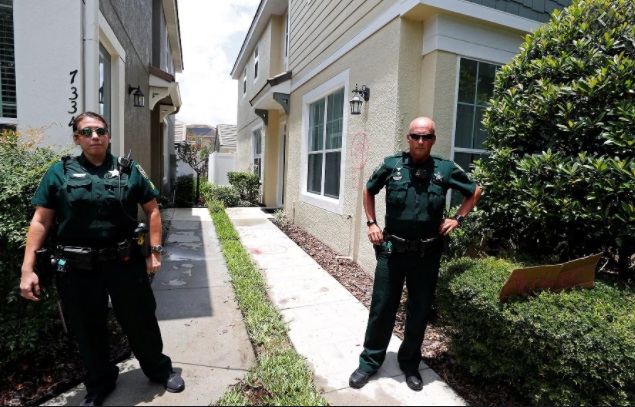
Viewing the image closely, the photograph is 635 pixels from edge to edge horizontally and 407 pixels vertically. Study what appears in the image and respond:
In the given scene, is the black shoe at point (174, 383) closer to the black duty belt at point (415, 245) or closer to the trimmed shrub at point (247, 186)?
the black duty belt at point (415, 245)

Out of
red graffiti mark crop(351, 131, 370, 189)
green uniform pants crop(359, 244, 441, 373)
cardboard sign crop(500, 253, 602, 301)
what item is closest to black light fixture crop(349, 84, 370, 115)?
red graffiti mark crop(351, 131, 370, 189)

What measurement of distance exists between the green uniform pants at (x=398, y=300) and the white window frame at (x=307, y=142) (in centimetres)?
333

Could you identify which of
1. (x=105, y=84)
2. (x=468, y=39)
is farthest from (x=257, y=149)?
(x=468, y=39)

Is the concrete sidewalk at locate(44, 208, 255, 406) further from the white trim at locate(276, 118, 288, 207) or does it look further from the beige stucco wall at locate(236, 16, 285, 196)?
the beige stucco wall at locate(236, 16, 285, 196)

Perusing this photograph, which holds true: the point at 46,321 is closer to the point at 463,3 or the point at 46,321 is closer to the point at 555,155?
the point at 555,155

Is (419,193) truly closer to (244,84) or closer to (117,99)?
(117,99)

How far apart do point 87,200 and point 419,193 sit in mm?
2242

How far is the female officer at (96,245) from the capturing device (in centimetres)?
228

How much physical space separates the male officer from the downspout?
285 centimetres

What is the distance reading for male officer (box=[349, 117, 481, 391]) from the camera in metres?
2.70

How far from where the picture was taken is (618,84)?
9.14ft

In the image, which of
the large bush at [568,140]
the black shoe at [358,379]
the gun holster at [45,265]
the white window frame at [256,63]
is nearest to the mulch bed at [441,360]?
the black shoe at [358,379]

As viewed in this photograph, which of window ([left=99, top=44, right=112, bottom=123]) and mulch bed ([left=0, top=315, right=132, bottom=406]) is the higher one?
window ([left=99, top=44, right=112, bottom=123])

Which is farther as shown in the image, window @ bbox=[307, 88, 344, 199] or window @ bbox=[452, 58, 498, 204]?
window @ bbox=[307, 88, 344, 199]
